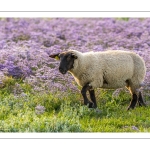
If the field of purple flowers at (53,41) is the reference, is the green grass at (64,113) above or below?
below

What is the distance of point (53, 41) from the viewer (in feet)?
53.9

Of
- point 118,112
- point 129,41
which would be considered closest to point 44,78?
point 118,112

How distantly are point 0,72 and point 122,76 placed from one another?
123 inches

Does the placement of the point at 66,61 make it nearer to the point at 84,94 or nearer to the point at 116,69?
the point at 84,94

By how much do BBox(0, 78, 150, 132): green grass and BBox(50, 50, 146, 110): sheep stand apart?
38 centimetres

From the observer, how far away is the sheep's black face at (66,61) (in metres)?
11.8

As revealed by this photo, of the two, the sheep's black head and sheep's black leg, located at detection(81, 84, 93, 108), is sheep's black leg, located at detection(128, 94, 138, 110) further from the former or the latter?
the sheep's black head

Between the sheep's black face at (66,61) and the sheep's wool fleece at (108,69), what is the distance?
11 cm

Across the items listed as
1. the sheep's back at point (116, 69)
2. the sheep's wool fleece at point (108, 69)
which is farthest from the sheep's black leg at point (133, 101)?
the sheep's back at point (116, 69)

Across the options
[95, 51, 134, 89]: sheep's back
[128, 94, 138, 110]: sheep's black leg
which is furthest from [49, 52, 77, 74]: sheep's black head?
[128, 94, 138, 110]: sheep's black leg

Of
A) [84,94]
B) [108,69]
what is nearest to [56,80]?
[84,94]

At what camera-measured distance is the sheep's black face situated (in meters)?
11.8

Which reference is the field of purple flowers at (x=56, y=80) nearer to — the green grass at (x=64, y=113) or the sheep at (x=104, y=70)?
the green grass at (x=64, y=113)

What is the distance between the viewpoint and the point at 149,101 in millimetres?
12930
